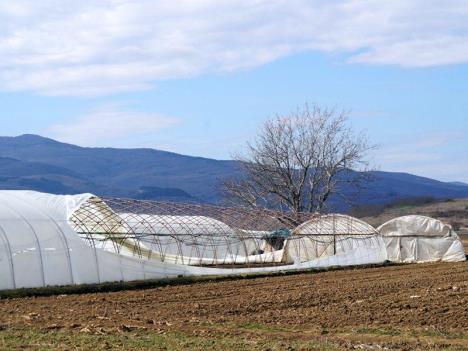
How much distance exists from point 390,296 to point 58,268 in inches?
370

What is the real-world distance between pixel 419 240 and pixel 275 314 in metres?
22.6

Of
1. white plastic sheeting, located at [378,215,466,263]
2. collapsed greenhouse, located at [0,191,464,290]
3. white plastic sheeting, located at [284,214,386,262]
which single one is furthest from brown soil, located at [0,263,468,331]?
white plastic sheeting, located at [378,215,466,263]

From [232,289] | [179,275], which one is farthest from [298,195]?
[232,289]

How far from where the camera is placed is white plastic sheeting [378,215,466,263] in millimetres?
38188

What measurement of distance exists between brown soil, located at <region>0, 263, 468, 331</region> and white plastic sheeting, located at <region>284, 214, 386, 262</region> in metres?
11.3

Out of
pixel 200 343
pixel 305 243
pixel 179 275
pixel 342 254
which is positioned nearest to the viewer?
pixel 200 343

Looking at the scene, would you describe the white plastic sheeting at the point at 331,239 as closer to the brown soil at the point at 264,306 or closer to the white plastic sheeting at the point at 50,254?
the white plastic sheeting at the point at 50,254

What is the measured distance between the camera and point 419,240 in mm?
38531

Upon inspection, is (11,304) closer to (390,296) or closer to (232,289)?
(232,289)

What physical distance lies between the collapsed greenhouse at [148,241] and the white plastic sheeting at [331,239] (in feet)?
0.15

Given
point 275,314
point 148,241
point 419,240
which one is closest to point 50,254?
point 148,241

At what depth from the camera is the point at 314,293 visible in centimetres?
2145

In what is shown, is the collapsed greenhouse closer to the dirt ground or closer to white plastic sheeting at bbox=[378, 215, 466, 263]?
white plastic sheeting at bbox=[378, 215, 466, 263]

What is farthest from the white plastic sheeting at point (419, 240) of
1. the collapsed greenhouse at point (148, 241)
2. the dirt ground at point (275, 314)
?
the dirt ground at point (275, 314)
